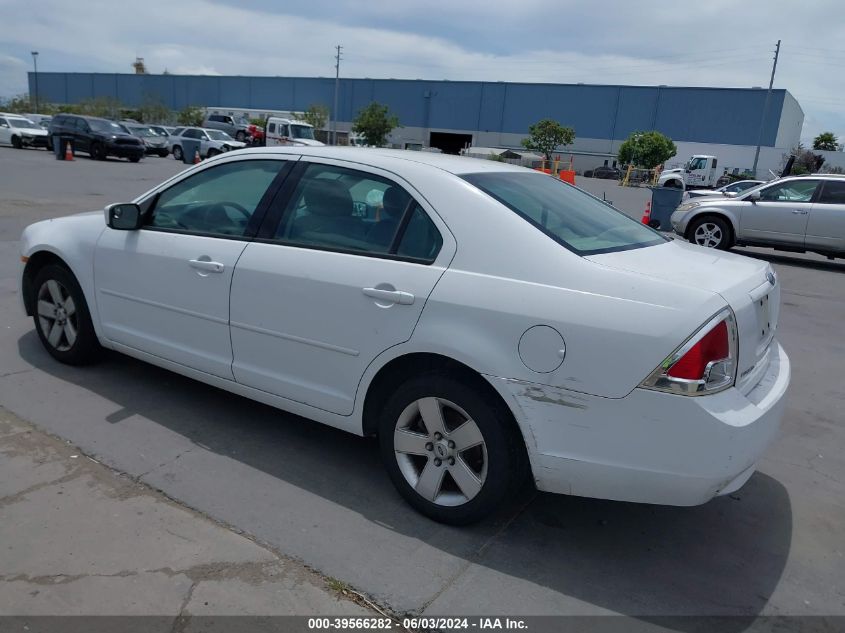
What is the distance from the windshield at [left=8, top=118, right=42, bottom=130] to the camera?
3334 centimetres

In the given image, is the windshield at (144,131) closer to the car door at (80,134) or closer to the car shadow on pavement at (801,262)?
the car door at (80,134)

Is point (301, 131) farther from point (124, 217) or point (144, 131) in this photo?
point (124, 217)

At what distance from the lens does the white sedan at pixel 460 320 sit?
→ 2.69 metres

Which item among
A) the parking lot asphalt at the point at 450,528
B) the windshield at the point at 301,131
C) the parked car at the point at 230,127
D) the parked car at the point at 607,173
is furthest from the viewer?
the parked car at the point at 607,173

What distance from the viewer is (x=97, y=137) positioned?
93.0ft

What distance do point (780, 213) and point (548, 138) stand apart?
49.7 m

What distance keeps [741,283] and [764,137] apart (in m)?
66.2

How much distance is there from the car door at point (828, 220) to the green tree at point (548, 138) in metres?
48.6

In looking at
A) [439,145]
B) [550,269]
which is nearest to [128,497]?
[550,269]

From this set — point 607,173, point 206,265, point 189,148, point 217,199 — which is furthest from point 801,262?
point 607,173

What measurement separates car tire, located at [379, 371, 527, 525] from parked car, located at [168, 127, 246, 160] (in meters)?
32.4

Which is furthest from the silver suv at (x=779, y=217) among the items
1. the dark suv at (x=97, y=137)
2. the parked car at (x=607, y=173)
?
the parked car at (x=607, y=173)

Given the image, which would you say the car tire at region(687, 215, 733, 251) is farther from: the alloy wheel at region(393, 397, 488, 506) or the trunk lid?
the alloy wheel at region(393, 397, 488, 506)

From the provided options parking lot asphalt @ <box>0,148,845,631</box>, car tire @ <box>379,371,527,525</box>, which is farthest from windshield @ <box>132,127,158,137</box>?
car tire @ <box>379,371,527,525</box>
